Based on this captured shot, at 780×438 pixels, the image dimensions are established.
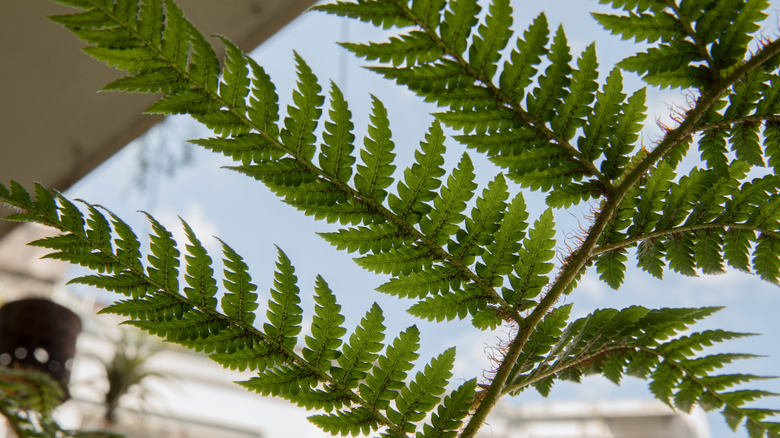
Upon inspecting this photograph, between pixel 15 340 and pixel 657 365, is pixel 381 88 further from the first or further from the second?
pixel 657 365

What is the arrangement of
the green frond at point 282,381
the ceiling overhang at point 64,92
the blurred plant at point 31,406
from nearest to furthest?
the green frond at point 282,381
the blurred plant at point 31,406
the ceiling overhang at point 64,92

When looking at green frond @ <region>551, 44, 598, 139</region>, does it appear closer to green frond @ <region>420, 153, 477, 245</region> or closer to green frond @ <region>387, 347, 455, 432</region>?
green frond @ <region>420, 153, 477, 245</region>

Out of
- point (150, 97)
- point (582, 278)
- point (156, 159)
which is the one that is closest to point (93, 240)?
point (582, 278)

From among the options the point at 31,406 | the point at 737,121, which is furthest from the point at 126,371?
the point at 737,121

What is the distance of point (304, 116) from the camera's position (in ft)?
2.06

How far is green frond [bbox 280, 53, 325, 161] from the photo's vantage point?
0.61m

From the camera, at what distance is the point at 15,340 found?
2654mm

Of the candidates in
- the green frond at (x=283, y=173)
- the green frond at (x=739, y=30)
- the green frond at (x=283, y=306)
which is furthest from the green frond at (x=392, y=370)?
the green frond at (x=739, y=30)

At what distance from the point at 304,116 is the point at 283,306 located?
0.21 metres

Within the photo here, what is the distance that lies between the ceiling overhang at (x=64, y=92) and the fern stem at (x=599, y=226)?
1.12 metres

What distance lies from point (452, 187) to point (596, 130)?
18cm

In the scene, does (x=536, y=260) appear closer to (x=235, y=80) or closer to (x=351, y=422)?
(x=351, y=422)

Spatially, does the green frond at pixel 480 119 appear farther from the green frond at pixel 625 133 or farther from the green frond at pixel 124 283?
the green frond at pixel 124 283

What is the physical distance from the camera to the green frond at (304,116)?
0.61m
